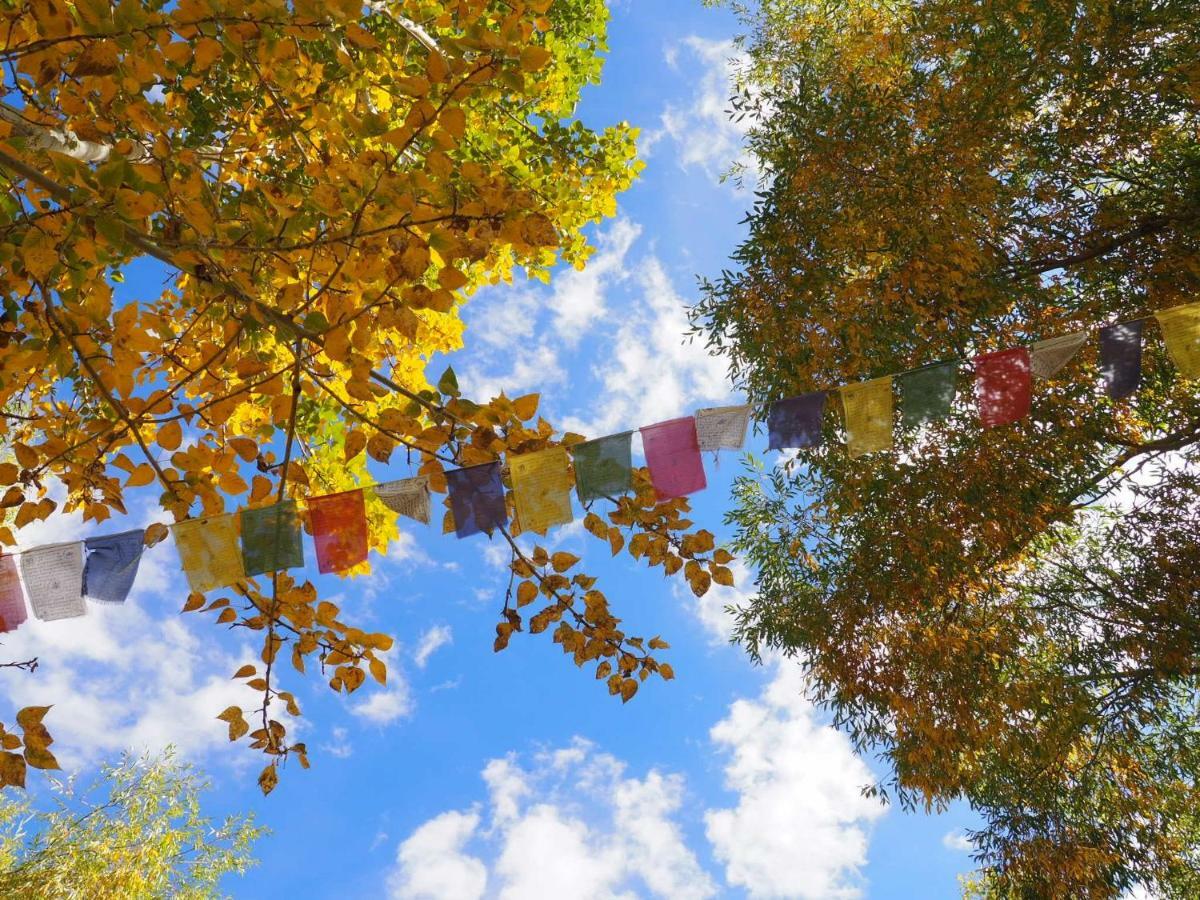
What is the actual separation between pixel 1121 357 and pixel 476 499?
359 cm

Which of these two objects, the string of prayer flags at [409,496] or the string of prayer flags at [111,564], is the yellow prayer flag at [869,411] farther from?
the string of prayer flags at [111,564]

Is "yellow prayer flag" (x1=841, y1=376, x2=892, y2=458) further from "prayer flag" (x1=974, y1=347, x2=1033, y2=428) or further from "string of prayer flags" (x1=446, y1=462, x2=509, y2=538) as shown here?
"string of prayer flags" (x1=446, y1=462, x2=509, y2=538)

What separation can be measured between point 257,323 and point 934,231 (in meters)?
4.61

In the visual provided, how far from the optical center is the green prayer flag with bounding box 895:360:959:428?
3.82 meters

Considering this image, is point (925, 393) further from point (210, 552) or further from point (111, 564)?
point (111, 564)

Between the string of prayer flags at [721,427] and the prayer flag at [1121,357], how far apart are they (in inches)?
85.9

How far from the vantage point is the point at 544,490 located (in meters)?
3.22

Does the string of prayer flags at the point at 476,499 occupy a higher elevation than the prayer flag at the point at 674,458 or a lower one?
lower

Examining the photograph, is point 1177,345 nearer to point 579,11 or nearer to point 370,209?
point 370,209

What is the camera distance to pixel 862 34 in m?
7.07

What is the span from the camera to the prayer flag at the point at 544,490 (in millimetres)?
3137

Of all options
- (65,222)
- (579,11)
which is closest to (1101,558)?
(579,11)

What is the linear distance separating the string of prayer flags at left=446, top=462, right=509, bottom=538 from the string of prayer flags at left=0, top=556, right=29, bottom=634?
1.96m

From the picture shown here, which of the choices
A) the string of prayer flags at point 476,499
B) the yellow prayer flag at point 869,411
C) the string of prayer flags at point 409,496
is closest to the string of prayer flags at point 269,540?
the string of prayer flags at point 409,496
